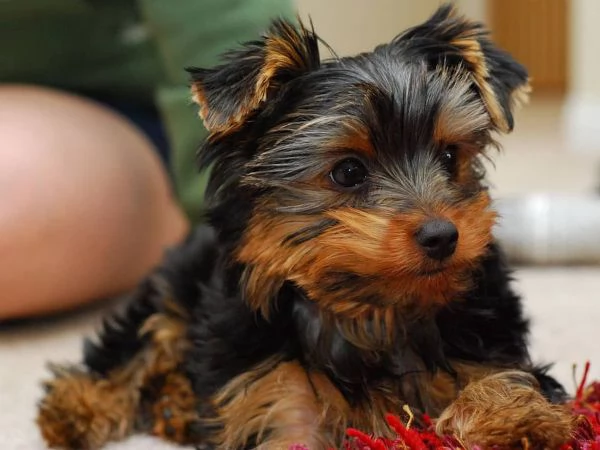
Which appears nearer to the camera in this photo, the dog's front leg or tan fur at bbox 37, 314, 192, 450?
the dog's front leg

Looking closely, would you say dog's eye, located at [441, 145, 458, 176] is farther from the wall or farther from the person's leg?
the wall

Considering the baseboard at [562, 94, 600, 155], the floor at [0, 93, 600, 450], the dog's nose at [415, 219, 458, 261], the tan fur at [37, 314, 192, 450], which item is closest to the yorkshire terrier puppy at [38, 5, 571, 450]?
the dog's nose at [415, 219, 458, 261]

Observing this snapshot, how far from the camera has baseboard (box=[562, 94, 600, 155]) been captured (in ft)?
24.3

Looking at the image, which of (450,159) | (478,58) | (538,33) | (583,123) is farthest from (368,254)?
(538,33)

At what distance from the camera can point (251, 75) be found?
70.2 inches

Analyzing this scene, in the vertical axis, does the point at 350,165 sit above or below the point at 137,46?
below

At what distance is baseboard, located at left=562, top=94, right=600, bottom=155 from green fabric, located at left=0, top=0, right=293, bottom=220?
445 centimetres

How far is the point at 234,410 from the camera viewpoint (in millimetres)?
1833

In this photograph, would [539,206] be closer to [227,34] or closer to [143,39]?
[227,34]

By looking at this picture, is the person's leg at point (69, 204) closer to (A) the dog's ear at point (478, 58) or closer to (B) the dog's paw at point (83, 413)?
(B) the dog's paw at point (83, 413)

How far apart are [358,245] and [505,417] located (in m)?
0.37

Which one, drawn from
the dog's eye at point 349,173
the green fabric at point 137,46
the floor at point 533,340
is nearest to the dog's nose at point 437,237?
the dog's eye at point 349,173

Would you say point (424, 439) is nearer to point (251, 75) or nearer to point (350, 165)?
point (350, 165)

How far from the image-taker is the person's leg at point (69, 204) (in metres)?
3.07
